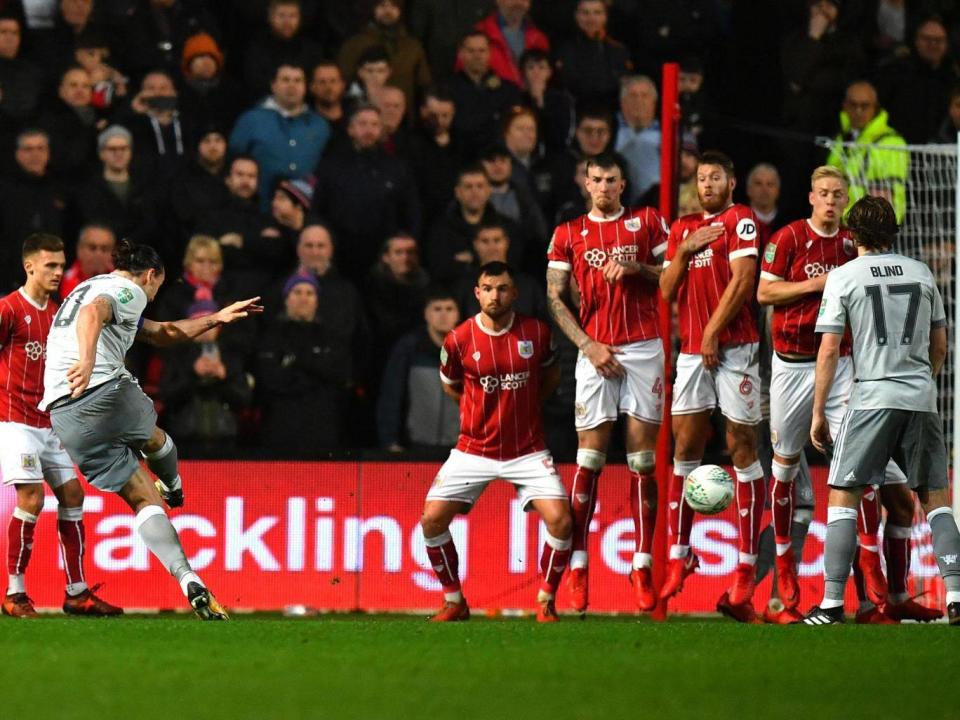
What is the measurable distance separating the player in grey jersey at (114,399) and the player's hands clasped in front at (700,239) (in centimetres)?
229

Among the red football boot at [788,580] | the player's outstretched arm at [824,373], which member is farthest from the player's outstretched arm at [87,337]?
the red football boot at [788,580]

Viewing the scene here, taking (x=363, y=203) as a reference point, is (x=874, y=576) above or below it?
below

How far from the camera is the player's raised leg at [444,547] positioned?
9.08 meters

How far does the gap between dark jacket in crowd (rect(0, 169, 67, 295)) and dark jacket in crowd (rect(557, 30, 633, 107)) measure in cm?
402

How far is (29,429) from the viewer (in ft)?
32.1

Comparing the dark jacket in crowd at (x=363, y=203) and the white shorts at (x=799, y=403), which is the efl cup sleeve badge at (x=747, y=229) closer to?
the white shorts at (x=799, y=403)

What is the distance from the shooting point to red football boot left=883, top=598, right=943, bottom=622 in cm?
866

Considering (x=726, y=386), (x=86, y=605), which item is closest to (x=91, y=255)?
(x=86, y=605)

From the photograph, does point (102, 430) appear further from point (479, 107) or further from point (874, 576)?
point (479, 107)

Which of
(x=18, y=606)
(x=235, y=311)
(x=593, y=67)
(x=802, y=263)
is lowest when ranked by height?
(x=18, y=606)

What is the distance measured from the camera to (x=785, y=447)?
28.8 feet

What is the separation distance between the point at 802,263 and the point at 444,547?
2.49 metres

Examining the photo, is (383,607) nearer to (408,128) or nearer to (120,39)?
(408,128)

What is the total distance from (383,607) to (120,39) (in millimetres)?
5018
